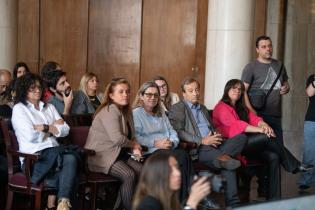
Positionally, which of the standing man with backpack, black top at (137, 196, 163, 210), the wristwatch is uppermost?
the standing man with backpack

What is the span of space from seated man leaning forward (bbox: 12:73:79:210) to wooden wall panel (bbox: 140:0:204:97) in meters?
4.40

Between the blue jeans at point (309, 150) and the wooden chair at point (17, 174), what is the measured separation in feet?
10.6

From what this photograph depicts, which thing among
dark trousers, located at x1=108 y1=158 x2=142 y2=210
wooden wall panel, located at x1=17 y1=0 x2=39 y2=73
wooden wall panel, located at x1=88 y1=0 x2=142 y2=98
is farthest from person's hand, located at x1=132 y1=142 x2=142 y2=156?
wooden wall panel, located at x1=17 y1=0 x2=39 y2=73

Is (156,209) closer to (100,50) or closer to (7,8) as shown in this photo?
(7,8)

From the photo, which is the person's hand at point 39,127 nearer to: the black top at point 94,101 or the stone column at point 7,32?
the black top at point 94,101

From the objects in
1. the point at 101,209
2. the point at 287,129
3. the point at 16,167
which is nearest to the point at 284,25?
the point at 287,129

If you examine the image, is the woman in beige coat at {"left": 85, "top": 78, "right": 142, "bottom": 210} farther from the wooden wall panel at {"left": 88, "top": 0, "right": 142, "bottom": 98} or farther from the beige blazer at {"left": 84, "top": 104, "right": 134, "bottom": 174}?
the wooden wall panel at {"left": 88, "top": 0, "right": 142, "bottom": 98}

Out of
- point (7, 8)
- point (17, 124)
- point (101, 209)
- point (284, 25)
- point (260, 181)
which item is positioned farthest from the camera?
point (284, 25)

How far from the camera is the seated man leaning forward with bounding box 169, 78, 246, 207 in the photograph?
748cm

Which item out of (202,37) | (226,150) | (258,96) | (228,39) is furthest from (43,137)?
(202,37)

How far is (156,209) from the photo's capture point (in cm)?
410

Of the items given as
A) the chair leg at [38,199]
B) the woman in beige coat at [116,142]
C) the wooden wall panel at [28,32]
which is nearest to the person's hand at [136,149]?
the woman in beige coat at [116,142]

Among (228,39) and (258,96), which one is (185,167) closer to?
(258,96)

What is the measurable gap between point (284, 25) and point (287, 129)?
152 centimetres
